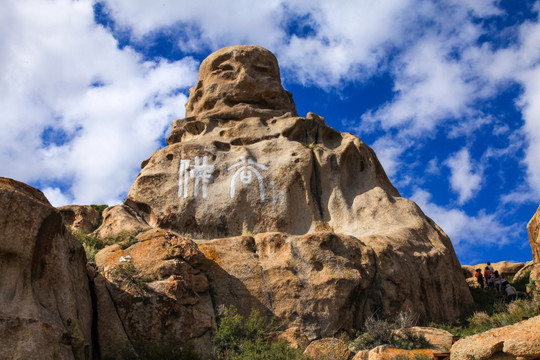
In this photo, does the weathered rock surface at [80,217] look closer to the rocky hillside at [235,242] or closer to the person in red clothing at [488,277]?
the rocky hillside at [235,242]

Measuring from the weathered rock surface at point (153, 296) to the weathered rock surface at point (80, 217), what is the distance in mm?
5225

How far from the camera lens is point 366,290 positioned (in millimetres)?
18172

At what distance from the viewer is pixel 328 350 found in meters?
15.1

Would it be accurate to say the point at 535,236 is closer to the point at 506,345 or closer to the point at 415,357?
the point at 415,357

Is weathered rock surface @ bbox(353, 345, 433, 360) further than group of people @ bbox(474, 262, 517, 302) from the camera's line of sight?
No

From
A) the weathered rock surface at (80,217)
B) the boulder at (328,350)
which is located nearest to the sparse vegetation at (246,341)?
the boulder at (328,350)

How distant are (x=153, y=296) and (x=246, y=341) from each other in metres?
2.31

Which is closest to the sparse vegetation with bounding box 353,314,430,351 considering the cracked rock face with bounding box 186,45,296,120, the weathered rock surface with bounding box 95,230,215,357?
the weathered rock surface with bounding box 95,230,215,357

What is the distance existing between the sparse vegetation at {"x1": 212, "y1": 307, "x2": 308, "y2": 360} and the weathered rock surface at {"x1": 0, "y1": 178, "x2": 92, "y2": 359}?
303 cm

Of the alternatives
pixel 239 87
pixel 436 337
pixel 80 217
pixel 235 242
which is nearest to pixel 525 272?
pixel 436 337

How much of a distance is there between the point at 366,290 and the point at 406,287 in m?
1.36

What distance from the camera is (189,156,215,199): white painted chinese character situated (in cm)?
2222

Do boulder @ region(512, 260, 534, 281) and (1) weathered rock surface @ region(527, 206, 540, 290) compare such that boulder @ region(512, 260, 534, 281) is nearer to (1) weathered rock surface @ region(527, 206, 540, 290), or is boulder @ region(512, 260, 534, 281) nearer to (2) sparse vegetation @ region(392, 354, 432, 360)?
(1) weathered rock surface @ region(527, 206, 540, 290)

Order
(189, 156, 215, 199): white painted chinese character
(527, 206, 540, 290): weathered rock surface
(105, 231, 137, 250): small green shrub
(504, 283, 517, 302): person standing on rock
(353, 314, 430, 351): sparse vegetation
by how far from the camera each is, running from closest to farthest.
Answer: (353, 314, 430, 351): sparse vegetation, (105, 231, 137, 250): small green shrub, (504, 283, 517, 302): person standing on rock, (189, 156, 215, 199): white painted chinese character, (527, 206, 540, 290): weathered rock surface
